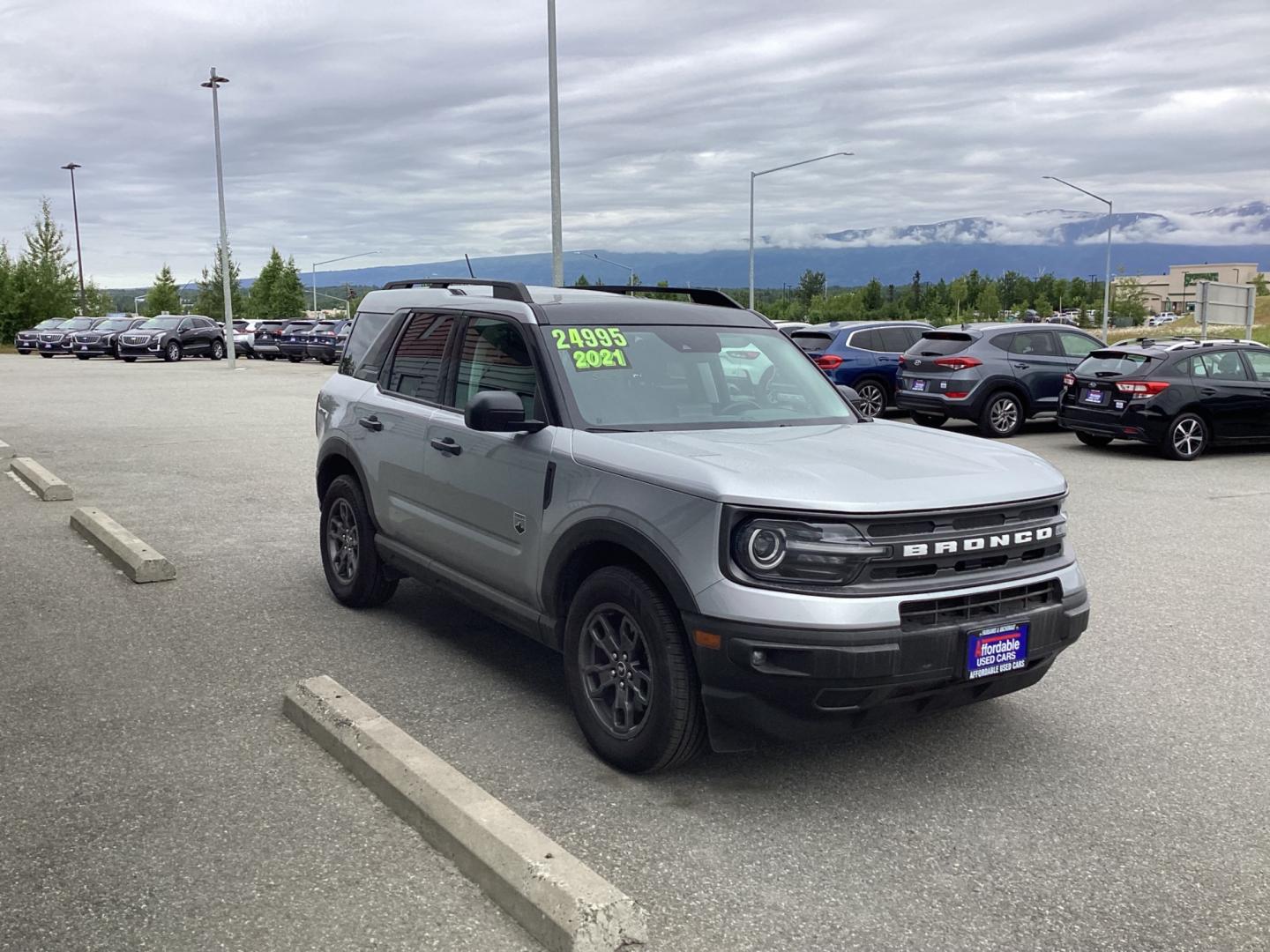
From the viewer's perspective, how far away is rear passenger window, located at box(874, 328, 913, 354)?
63.3 ft

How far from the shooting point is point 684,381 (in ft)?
16.9

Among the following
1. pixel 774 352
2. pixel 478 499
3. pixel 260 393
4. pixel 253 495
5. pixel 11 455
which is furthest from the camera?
pixel 260 393

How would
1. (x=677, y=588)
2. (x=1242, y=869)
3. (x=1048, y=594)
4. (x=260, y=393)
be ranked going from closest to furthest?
(x=1242, y=869) < (x=677, y=588) < (x=1048, y=594) < (x=260, y=393)

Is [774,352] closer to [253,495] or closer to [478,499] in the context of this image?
[478,499]

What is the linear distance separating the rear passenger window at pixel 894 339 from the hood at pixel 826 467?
14.7m

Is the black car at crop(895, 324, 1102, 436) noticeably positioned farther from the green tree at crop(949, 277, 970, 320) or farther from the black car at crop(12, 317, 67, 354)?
the green tree at crop(949, 277, 970, 320)

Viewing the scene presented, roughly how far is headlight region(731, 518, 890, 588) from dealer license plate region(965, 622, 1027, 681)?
1.56 ft

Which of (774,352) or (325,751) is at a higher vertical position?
(774,352)

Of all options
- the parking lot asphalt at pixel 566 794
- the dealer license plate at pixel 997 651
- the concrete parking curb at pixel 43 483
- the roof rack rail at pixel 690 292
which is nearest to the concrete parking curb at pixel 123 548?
the parking lot asphalt at pixel 566 794

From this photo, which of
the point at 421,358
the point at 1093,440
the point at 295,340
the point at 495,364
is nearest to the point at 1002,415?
the point at 1093,440

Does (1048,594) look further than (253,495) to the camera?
No

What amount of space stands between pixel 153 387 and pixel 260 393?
3.20 m

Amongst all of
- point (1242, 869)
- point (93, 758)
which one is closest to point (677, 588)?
point (1242, 869)

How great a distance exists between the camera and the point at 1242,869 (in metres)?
3.60
